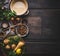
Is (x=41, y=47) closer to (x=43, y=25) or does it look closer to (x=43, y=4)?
(x=43, y=25)

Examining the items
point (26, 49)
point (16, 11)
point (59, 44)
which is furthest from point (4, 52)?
point (59, 44)

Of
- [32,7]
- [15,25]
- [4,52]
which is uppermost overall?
[32,7]

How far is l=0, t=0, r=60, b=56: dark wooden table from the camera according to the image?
2.45 meters

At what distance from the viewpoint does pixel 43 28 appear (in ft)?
8.09

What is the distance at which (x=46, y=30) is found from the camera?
2.47 meters

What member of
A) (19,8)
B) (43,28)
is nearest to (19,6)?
(19,8)

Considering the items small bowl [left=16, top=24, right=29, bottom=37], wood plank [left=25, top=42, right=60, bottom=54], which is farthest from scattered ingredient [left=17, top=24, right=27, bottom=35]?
wood plank [left=25, top=42, right=60, bottom=54]

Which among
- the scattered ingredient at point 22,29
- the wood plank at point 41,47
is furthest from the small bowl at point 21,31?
the wood plank at point 41,47

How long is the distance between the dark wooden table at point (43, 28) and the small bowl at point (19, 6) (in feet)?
0.22

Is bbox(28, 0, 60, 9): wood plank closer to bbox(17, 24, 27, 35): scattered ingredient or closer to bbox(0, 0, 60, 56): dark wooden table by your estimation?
bbox(0, 0, 60, 56): dark wooden table

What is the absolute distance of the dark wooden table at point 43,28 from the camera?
2.45 m

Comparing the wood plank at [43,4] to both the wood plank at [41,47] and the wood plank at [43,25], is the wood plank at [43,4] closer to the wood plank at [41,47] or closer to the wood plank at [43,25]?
the wood plank at [43,25]

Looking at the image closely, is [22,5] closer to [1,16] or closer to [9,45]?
[1,16]

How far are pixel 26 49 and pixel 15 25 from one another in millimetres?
289
